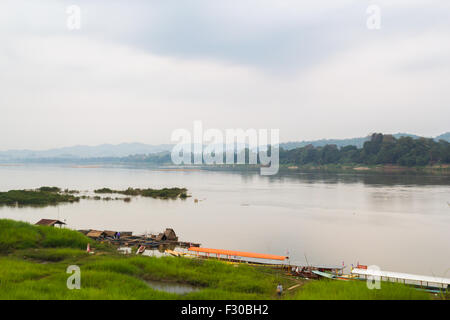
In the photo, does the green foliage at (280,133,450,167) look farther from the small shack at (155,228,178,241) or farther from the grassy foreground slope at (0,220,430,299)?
the grassy foreground slope at (0,220,430,299)

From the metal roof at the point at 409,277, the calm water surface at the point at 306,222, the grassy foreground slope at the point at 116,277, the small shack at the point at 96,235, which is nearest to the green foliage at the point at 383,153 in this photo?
the calm water surface at the point at 306,222

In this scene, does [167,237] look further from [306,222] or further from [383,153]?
[383,153]

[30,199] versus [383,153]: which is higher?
[383,153]

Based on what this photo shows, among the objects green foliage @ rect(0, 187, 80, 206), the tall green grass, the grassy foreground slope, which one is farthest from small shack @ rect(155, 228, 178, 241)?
green foliage @ rect(0, 187, 80, 206)

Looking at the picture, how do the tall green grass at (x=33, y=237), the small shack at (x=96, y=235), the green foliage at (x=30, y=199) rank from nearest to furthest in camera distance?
the tall green grass at (x=33, y=237) < the small shack at (x=96, y=235) < the green foliage at (x=30, y=199)

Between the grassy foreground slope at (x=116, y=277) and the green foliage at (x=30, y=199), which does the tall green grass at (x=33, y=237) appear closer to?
the grassy foreground slope at (x=116, y=277)

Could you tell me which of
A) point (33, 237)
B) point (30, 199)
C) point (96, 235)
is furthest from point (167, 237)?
point (30, 199)

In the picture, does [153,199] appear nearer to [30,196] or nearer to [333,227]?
[30,196]
